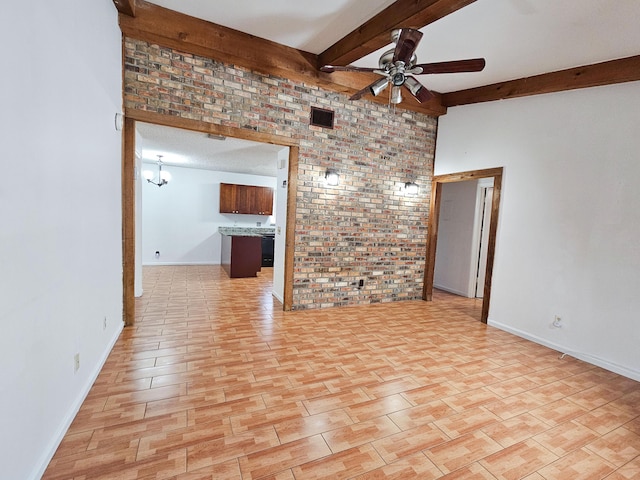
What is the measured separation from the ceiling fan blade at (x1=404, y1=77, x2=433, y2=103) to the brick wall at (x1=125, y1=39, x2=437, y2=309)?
1.51m

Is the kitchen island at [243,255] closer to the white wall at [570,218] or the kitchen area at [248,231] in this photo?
the kitchen area at [248,231]

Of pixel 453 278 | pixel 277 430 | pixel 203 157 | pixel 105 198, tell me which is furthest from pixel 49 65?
pixel 453 278

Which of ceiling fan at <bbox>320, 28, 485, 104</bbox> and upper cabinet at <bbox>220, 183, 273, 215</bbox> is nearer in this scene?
ceiling fan at <bbox>320, 28, 485, 104</bbox>

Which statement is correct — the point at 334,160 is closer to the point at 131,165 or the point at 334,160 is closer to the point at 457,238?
the point at 131,165

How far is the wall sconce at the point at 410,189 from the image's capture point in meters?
4.69

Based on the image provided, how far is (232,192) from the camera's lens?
781 centimetres

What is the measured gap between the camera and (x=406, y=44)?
223 cm

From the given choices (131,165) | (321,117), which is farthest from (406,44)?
(131,165)

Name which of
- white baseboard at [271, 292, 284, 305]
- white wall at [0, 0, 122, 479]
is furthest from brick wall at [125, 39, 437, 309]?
white wall at [0, 0, 122, 479]

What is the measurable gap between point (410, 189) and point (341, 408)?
3520mm

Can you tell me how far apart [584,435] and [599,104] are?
10.2ft

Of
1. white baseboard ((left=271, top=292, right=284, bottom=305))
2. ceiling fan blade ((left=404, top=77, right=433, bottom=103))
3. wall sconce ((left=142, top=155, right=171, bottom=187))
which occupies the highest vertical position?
ceiling fan blade ((left=404, top=77, right=433, bottom=103))

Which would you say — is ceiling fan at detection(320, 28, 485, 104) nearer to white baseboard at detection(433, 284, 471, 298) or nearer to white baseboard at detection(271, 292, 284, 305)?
white baseboard at detection(271, 292, 284, 305)

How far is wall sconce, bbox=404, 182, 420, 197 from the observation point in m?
4.69
